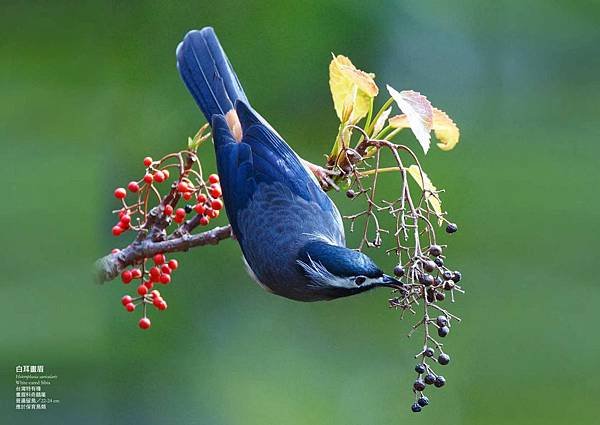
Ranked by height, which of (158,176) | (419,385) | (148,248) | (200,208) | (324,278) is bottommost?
(419,385)

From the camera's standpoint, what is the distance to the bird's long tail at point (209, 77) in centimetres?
279

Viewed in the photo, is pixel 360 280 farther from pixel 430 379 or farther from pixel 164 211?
pixel 164 211

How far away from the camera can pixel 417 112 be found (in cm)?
212

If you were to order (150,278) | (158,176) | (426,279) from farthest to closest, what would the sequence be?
1. (150,278)
2. (158,176)
3. (426,279)

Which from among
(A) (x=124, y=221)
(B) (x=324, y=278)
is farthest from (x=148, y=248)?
(B) (x=324, y=278)

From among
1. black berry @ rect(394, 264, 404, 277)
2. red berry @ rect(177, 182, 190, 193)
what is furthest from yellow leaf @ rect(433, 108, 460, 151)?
red berry @ rect(177, 182, 190, 193)

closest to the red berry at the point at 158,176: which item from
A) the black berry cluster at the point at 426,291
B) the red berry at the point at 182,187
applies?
the red berry at the point at 182,187

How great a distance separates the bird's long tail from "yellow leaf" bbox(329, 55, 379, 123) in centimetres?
55

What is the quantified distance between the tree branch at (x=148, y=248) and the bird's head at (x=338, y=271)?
228 millimetres

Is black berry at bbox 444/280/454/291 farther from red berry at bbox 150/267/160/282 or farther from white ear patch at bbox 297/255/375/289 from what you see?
red berry at bbox 150/267/160/282

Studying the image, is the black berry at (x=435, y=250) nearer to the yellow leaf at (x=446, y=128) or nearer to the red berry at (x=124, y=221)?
the yellow leaf at (x=446, y=128)

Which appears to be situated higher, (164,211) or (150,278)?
(164,211)

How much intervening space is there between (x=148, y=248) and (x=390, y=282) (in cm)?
59

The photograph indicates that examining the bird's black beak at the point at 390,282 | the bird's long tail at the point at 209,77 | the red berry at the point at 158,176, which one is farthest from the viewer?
the bird's long tail at the point at 209,77
